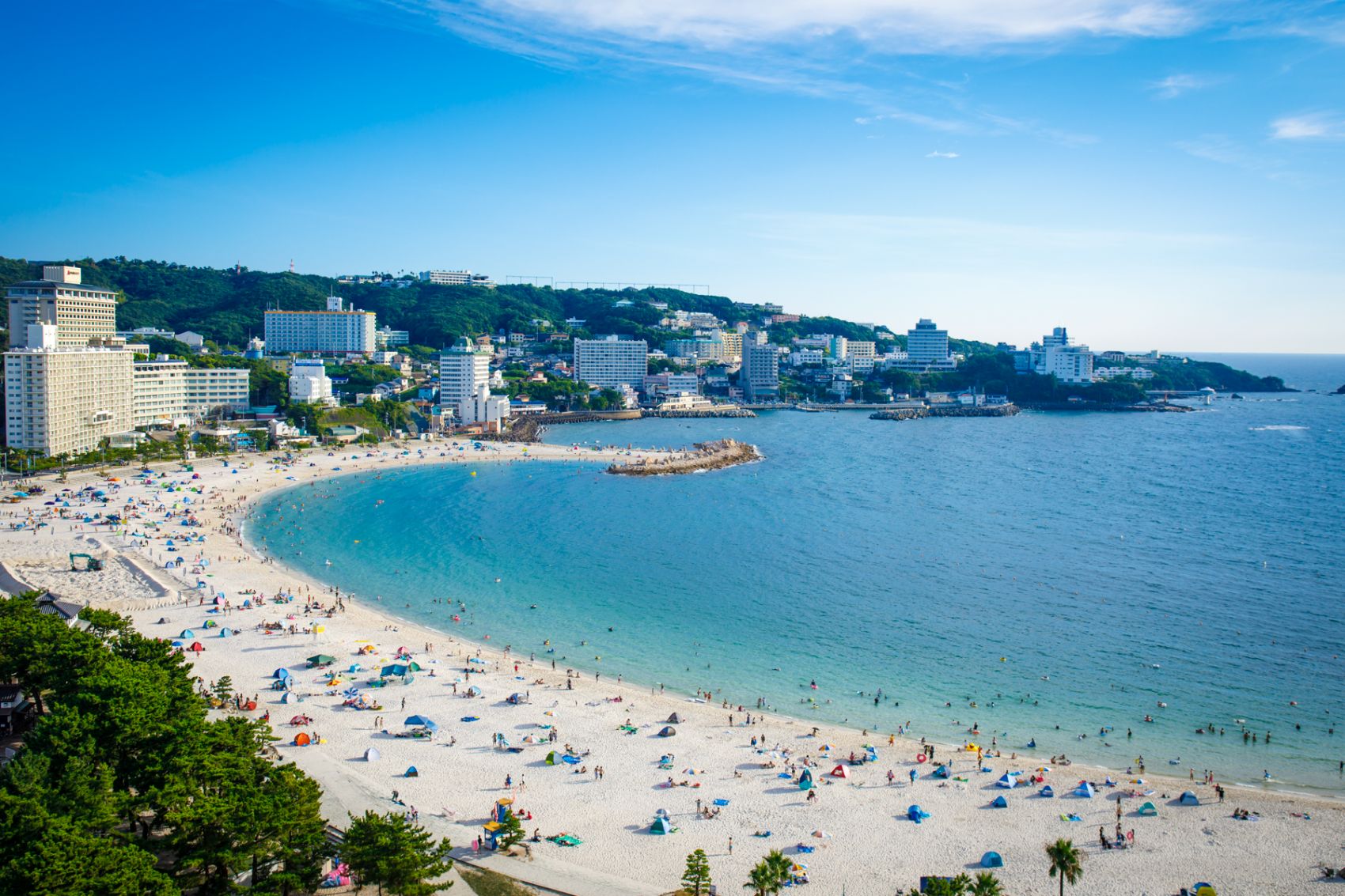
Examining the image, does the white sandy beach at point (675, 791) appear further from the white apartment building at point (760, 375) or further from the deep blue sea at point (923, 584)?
the white apartment building at point (760, 375)

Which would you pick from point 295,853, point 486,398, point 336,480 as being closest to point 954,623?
point 295,853

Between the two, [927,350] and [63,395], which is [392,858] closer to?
[63,395]

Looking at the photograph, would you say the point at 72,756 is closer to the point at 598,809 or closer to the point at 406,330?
the point at 598,809

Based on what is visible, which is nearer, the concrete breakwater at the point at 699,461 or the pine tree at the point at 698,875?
the pine tree at the point at 698,875

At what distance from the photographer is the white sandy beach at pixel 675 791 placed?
12.9m

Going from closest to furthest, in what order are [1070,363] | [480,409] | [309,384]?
[309,384]
[480,409]
[1070,363]

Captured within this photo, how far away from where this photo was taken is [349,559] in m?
31.1

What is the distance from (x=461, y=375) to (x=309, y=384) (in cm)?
1161

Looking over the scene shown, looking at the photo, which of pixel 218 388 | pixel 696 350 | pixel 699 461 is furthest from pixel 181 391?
pixel 696 350

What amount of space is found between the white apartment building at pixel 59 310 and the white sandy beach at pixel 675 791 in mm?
41060

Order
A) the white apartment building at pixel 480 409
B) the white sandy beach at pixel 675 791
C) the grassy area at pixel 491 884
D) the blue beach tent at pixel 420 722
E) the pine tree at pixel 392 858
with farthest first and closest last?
the white apartment building at pixel 480 409 < the blue beach tent at pixel 420 722 < the white sandy beach at pixel 675 791 < the grassy area at pixel 491 884 < the pine tree at pixel 392 858

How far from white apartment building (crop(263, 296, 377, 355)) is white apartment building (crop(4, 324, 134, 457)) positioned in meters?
43.9

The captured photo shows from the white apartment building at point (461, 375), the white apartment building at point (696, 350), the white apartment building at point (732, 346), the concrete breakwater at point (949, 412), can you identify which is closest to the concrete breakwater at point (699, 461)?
the white apartment building at point (461, 375)

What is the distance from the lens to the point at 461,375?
72.6 m
